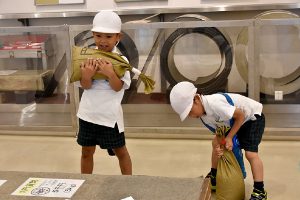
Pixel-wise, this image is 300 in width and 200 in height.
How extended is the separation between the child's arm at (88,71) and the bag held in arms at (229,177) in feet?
2.54

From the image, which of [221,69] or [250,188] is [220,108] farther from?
[221,69]

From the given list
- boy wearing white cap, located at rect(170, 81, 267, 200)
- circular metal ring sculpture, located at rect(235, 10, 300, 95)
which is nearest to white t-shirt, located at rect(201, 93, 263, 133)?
boy wearing white cap, located at rect(170, 81, 267, 200)

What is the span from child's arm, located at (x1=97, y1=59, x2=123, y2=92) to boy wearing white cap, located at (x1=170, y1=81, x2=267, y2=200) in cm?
33

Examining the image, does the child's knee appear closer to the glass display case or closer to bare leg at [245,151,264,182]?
bare leg at [245,151,264,182]

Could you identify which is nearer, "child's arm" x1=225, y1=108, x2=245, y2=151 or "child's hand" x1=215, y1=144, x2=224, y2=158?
"child's arm" x1=225, y1=108, x2=245, y2=151

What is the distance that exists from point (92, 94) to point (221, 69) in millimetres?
1623

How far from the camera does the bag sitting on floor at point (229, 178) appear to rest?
2162 mm

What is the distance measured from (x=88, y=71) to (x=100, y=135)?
0.38 meters

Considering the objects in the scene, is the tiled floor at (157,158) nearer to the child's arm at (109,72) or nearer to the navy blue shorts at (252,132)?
the navy blue shorts at (252,132)

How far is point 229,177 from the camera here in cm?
216

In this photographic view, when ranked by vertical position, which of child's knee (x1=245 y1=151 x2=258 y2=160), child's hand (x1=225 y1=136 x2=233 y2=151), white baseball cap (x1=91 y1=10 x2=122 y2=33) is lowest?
child's knee (x1=245 y1=151 x2=258 y2=160)

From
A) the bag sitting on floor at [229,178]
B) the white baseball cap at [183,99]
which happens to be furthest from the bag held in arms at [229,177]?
the white baseball cap at [183,99]

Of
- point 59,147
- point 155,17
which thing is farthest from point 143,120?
point 155,17

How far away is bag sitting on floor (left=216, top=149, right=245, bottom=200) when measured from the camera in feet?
A: 7.09
